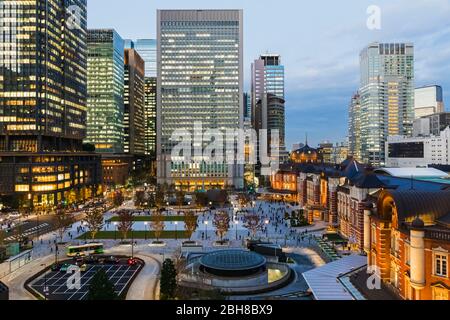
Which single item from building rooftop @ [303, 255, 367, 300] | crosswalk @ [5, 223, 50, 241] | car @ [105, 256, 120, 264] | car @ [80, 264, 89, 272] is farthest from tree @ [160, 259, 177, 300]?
crosswalk @ [5, 223, 50, 241]

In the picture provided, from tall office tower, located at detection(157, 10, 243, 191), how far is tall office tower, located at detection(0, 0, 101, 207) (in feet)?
157

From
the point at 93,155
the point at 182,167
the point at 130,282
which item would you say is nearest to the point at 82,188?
the point at 93,155

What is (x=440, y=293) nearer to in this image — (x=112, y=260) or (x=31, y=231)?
(x=112, y=260)

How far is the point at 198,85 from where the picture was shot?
172750 millimetres

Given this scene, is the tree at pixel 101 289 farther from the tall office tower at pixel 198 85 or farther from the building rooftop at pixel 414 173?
the tall office tower at pixel 198 85

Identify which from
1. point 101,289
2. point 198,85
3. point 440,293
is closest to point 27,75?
point 198,85

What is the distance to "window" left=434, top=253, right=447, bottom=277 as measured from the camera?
28950mm

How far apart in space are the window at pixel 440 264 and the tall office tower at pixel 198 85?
141 meters

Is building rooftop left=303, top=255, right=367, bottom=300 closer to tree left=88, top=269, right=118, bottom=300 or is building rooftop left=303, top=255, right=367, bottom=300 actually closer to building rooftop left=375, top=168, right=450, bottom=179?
tree left=88, top=269, right=118, bottom=300

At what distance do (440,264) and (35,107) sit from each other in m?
118

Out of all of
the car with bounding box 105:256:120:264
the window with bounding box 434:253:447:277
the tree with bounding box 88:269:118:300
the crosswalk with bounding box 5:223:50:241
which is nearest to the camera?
the window with bounding box 434:253:447:277

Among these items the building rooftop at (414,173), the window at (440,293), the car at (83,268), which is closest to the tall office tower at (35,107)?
the car at (83,268)
